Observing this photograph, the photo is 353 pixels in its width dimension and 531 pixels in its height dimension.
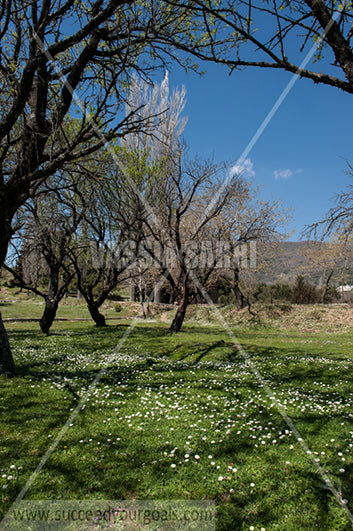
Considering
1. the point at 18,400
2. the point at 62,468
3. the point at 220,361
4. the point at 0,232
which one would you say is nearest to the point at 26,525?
the point at 62,468

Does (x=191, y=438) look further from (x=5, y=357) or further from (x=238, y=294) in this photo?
(x=238, y=294)

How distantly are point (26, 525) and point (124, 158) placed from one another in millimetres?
18939

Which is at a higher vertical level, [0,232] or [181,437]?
[0,232]

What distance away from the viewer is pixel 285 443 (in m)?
4.60

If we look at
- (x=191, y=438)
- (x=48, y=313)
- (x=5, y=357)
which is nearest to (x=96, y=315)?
(x=48, y=313)

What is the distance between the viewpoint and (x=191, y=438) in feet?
15.8

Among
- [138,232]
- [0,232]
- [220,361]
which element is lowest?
[220,361]

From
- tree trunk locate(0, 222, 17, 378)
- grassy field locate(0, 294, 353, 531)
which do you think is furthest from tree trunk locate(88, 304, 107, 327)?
tree trunk locate(0, 222, 17, 378)

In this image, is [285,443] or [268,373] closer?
[285,443]

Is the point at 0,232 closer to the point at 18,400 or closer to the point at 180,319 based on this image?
the point at 18,400

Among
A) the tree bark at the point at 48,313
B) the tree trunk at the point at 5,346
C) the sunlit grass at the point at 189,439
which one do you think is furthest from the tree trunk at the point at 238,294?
the tree trunk at the point at 5,346

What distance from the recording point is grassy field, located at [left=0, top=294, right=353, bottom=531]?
346 centimetres

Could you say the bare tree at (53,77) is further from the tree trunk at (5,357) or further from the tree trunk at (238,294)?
the tree trunk at (238,294)

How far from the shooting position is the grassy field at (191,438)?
3461 millimetres
